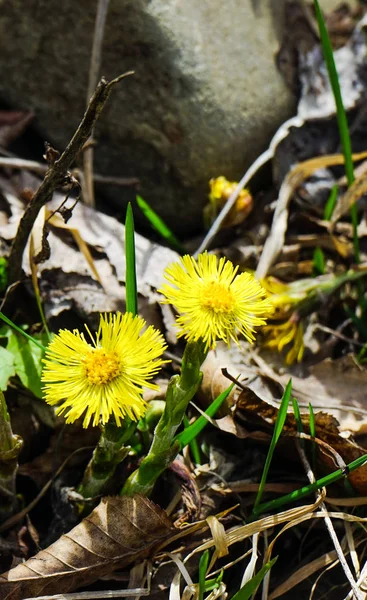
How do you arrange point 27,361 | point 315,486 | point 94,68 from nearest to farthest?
point 315,486, point 27,361, point 94,68

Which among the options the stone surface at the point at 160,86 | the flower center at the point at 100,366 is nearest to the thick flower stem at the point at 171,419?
the flower center at the point at 100,366

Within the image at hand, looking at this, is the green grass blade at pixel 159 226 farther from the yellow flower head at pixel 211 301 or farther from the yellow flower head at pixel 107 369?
the yellow flower head at pixel 107 369

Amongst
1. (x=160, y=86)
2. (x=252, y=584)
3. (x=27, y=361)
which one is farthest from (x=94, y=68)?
(x=252, y=584)

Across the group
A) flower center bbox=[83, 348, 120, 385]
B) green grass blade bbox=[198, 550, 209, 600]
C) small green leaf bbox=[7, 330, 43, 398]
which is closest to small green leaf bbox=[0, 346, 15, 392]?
small green leaf bbox=[7, 330, 43, 398]

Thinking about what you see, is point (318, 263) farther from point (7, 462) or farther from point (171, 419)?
point (7, 462)

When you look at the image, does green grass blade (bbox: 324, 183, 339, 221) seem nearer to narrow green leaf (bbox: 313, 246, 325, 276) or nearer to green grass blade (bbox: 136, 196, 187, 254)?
narrow green leaf (bbox: 313, 246, 325, 276)

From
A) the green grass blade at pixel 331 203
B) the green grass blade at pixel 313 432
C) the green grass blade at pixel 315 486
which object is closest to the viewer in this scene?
the green grass blade at pixel 315 486

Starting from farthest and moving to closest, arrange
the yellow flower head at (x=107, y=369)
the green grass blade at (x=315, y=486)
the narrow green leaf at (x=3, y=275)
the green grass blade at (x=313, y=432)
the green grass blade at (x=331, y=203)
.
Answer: the green grass blade at (x=331, y=203), the narrow green leaf at (x=3, y=275), the green grass blade at (x=313, y=432), the green grass blade at (x=315, y=486), the yellow flower head at (x=107, y=369)
